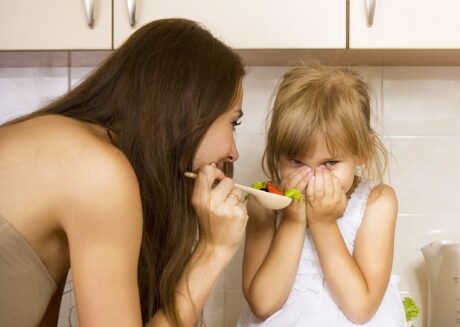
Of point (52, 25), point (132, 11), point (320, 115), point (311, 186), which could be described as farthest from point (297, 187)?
point (52, 25)

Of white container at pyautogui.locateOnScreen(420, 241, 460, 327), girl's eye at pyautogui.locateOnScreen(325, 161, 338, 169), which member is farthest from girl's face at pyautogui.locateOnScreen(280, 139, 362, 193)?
white container at pyautogui.locateOnScreen(420, 241, 460, 327)

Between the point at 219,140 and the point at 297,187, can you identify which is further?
the point at 297,187

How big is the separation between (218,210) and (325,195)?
0.22 meters

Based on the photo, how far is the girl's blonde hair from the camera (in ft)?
3.59

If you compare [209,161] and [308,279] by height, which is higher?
[209,161]

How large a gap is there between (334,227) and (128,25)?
56cm

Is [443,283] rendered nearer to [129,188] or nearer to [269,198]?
[269,198]

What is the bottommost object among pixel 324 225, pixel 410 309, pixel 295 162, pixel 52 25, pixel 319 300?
pixel 410 309

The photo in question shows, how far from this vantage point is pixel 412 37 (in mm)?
1174

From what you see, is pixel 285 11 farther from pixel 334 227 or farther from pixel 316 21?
pixel 334 227

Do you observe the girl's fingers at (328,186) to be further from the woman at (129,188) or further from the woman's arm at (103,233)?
the woman's arm at (103,233)

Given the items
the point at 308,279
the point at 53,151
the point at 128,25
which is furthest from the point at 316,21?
the point at 53,151

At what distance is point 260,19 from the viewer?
119 centimetres

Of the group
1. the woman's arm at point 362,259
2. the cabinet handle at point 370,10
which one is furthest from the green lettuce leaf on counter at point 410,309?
the cabinet handle at point 370,10
